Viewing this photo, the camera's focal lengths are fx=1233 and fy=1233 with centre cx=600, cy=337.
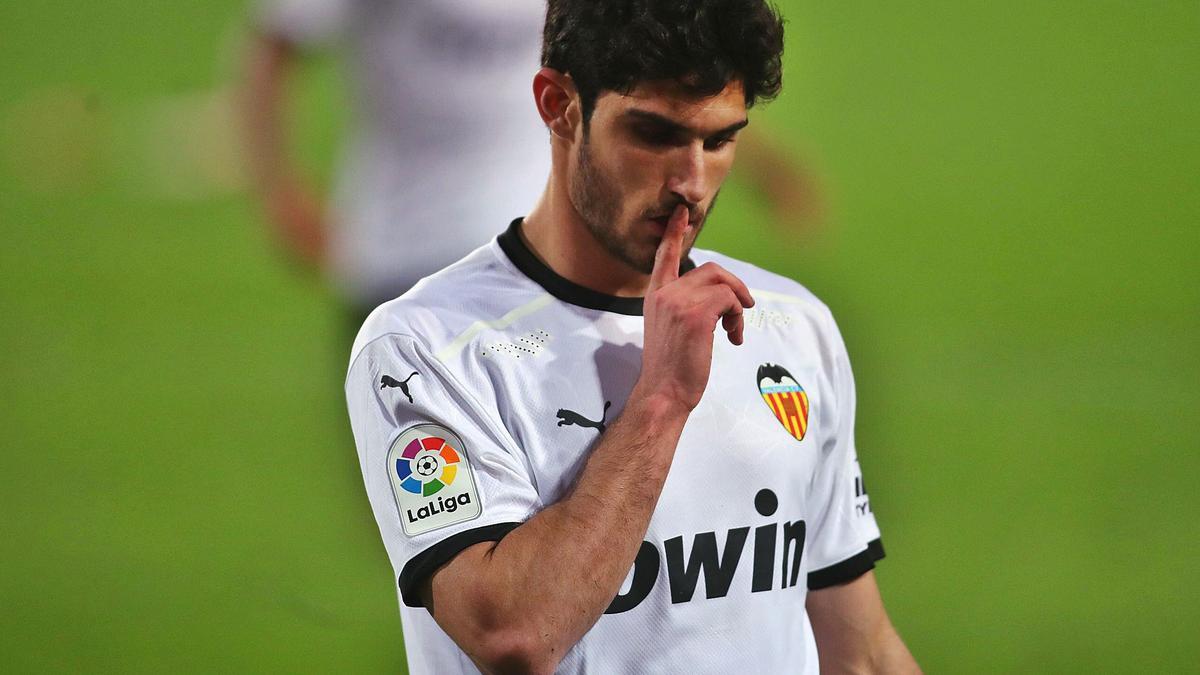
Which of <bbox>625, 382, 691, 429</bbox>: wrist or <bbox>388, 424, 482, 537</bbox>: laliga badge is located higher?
<bbox>625, 382, 691, 429</bbox>: wrist

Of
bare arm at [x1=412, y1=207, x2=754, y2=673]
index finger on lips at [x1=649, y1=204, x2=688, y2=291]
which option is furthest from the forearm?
index finger on lips at [x1=649, y1=204, x2=688, y2=291]

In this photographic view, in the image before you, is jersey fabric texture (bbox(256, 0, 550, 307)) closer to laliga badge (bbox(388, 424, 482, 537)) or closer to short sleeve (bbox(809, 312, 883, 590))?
short sleeve (bbox(809, 312, 883, 590))

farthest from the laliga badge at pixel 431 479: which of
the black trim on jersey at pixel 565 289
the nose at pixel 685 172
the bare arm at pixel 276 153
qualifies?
the bare arm at pixel 276 153

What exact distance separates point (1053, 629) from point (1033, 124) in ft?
3.78

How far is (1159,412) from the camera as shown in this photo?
2.96 metres

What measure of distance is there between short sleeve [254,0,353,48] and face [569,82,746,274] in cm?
117

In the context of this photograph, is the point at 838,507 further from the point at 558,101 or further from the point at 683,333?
the point at 558,101

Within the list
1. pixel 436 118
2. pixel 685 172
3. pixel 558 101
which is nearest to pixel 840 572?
pixel 685 172

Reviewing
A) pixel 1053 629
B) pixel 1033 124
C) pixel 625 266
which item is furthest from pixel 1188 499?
pixel 625 266

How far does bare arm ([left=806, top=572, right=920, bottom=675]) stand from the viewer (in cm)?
166

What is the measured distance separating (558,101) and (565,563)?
58cm

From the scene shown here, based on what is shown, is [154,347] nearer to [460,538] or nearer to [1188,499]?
[460,538]

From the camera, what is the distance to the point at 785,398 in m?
1.56

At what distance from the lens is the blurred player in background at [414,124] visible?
236 cm
